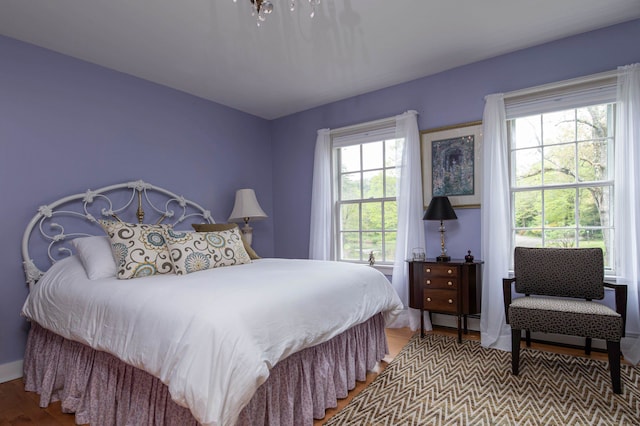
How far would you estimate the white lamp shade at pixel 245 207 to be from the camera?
379 cm

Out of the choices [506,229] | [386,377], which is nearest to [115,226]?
[386,377]

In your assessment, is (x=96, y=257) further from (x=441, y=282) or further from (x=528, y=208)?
(x=528, y=208)

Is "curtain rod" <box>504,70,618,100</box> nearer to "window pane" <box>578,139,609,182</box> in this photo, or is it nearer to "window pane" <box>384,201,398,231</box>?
"window pane" <box>578,139,609,182</box>

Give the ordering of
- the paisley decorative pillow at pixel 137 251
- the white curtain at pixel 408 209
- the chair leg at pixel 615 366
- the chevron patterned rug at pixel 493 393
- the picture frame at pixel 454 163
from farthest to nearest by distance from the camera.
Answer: the white curtain at pixel 408 209 < the picture frame at pixel 454 163 < the paisley decorative pillow at pixel 137 251 < the chair leg at pixel 615 366 < the chevron patterned rug at pixel 493 393

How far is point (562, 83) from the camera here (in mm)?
2727

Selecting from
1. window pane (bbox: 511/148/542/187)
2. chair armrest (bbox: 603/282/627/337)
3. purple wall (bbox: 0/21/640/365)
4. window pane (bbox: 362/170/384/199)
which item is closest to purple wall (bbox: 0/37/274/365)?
purple wall (bbox: 0/21/640/365)

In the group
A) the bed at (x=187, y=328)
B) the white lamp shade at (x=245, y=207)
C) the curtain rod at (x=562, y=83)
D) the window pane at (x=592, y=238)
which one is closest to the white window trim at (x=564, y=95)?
the curtain rod at (x=562, y=83)

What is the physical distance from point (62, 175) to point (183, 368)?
2.28 metres

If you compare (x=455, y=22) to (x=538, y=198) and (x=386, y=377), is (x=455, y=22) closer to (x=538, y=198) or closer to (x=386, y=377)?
(x=538, y=198)

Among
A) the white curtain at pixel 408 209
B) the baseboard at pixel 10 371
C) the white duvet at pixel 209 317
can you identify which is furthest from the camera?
the white curtain at pixel 408 209

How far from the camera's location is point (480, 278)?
3.04m

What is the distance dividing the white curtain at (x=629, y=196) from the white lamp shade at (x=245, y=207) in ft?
10.5

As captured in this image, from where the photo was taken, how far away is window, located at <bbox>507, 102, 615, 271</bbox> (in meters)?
2.72

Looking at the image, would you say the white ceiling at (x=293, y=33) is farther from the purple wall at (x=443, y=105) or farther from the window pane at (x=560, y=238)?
the window pane at (x=560, y=238)
